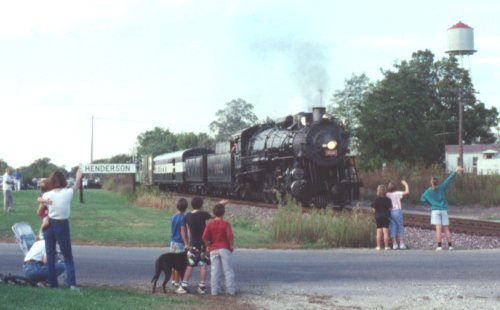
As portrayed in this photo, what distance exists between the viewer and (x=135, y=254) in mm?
17188

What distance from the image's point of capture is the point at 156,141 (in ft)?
455

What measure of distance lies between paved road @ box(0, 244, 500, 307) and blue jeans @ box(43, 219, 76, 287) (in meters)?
0.90

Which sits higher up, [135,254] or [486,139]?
[486,139]

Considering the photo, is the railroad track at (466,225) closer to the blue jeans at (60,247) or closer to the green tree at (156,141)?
the blue jeans at (60,247)

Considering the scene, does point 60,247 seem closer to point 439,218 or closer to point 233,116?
point 439,218

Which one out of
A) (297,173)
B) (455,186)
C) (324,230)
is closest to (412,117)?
(455,186)

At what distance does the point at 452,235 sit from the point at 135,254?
29.4 ft

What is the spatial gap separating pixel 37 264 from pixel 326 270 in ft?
17.3

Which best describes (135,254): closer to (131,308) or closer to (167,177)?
(131,308)

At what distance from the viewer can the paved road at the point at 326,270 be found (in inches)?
518

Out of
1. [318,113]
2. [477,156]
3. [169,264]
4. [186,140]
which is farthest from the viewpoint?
[186,140]

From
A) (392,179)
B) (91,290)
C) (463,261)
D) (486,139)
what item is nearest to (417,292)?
(463,261)

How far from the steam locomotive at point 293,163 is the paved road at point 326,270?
889cm

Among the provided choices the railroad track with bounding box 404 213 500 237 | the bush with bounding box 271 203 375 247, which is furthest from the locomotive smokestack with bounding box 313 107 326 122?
the bush with bounding box 271 203 375 247
